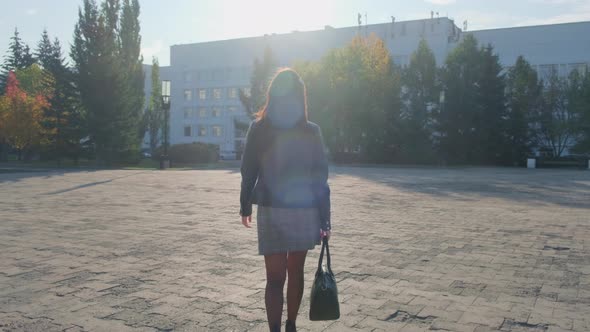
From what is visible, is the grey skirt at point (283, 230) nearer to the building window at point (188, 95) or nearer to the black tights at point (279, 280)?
the black tights at point (279, 280)

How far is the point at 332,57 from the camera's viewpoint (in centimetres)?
4353

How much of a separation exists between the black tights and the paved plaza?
1.35 ft

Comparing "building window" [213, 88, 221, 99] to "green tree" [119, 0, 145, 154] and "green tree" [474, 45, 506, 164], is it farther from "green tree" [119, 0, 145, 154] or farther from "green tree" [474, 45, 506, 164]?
"green tree" [474, 45, 506, 164]

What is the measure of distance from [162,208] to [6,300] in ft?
22.9

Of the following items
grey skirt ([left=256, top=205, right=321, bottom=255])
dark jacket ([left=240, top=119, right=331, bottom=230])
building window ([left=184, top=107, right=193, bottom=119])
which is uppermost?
building window ([left=184, top=107, right=193, bottom=119])

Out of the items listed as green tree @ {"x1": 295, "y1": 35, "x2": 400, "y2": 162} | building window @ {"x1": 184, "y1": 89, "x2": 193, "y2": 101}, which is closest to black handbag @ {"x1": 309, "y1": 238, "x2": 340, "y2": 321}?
green tree @ {"x1": 295, "y1": 35, "x2": 400, "y2": 162}

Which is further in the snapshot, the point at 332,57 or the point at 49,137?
the point at 332,57

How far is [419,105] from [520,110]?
366 inches

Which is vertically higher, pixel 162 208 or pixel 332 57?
pixel 332 57

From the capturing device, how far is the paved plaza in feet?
13.1

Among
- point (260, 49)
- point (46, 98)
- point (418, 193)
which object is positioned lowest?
point (418, 193)

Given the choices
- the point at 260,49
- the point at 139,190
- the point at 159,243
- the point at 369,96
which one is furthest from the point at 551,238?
the point at 260,49

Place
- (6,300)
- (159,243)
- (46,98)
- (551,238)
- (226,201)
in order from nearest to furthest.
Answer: (6,300), (159,243), (551,238), (226,201), (46,98)

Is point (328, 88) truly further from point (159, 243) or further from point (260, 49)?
point (260, 49)
